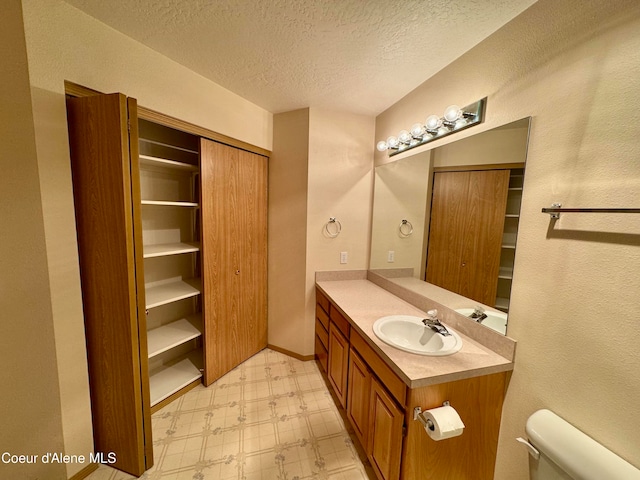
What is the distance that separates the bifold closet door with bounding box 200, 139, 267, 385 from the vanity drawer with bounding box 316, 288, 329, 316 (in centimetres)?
61

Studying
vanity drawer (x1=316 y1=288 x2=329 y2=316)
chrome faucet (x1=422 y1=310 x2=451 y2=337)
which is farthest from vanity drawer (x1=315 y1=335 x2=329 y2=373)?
chrome faucet (x1=422 y1=310 x2=451 y2=337)

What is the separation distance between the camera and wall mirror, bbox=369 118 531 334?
122 centimetres

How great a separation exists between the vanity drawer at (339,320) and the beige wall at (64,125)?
5.01 feet

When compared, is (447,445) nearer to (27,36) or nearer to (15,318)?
(15,318)

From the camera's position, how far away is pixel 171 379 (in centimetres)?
204

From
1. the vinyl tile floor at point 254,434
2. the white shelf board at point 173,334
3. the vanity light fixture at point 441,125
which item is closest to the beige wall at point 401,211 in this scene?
the vanity light fixture at point 441,125

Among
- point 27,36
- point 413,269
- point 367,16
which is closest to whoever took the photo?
point 27,36

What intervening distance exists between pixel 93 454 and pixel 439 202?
2647mm

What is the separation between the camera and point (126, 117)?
1.19 metres

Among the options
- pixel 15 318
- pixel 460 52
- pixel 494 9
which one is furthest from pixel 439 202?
pixel 15 318

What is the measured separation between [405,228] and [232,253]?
1.52m

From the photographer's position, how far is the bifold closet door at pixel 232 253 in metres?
1.97

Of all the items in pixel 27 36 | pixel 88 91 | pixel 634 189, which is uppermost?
pixel 27 36

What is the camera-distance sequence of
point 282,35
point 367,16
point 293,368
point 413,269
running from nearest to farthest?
point 367,16 → point 282,35 → point 413,269 → point 293,368
